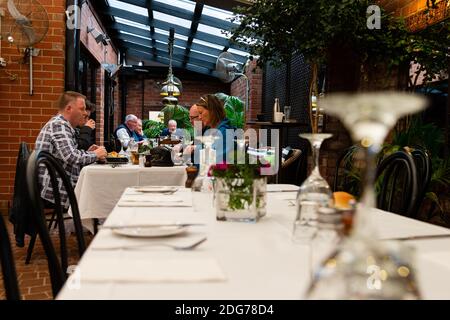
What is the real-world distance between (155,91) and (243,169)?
12.8 m

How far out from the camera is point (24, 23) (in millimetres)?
4602

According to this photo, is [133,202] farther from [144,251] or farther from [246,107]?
[246,107]

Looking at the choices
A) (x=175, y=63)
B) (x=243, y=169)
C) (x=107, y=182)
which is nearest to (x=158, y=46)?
(x=175, y=63)

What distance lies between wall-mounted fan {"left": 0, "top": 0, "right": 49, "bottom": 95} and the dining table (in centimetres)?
383

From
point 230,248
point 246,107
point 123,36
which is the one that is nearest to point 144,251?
point 230,248

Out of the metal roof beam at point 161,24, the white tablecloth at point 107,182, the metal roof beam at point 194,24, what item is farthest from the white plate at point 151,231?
the metal roof beam at point 161,24

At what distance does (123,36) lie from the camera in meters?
10.7

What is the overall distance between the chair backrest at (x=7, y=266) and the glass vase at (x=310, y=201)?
0.62 m

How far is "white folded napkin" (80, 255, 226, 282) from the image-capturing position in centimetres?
78

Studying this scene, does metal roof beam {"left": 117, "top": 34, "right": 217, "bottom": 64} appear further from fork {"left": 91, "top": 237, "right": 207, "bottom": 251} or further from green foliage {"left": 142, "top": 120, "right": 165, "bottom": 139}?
fork {"left": 91, "top": 237, "right": 207, "bottom": 251}

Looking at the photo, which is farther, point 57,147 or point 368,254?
point 57,147

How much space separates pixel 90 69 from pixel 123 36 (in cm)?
282

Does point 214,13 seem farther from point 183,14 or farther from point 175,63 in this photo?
point 175,63

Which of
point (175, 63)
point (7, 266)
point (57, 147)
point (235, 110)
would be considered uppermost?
point (175, 63)
